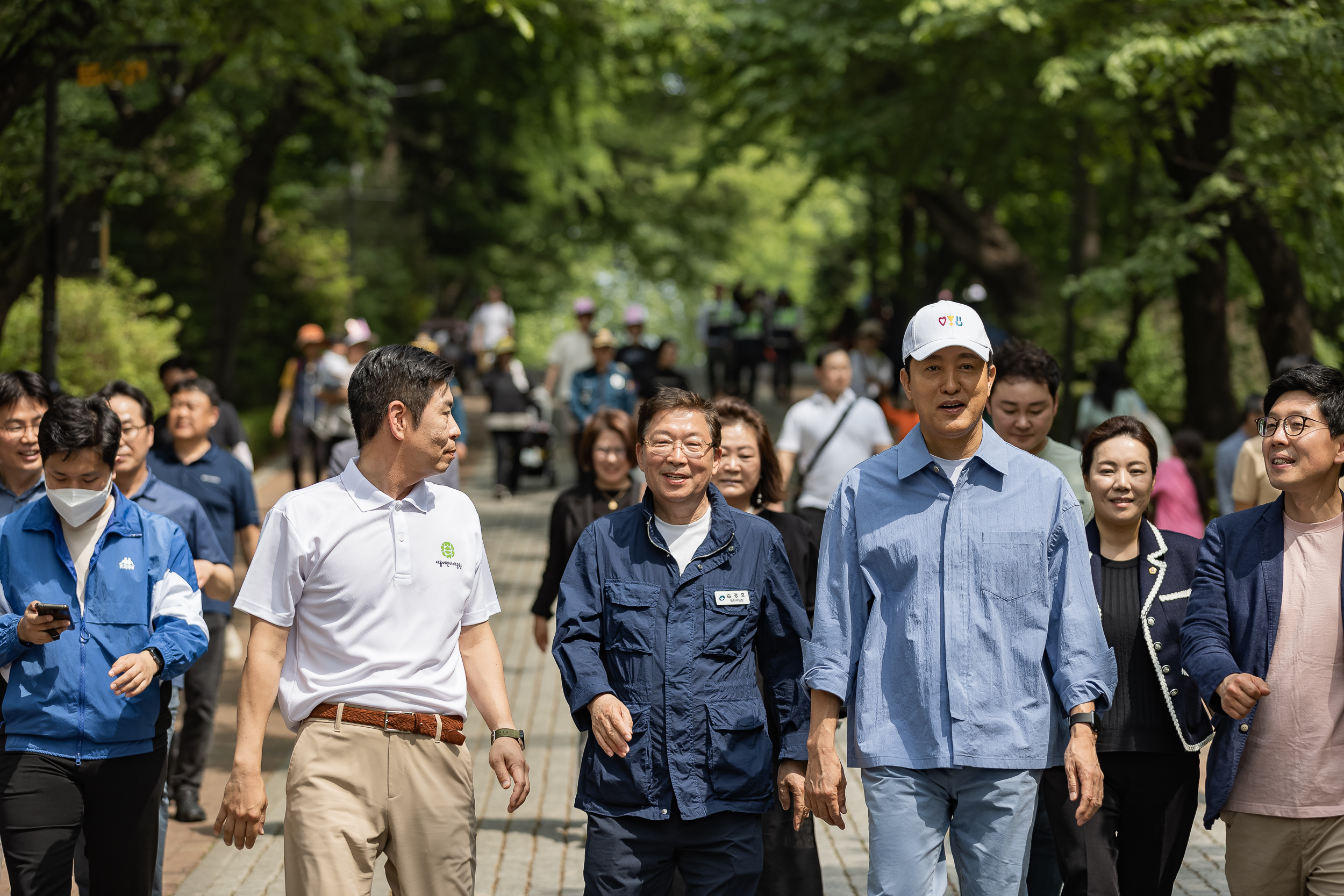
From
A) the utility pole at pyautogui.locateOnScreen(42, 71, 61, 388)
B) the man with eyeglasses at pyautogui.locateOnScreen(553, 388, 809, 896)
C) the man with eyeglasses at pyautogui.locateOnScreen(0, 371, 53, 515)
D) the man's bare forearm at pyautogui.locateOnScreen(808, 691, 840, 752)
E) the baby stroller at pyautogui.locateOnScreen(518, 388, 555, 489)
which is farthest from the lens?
the baby stroller at pyautogui.locateOnScreen(518, 388, 555, 489)

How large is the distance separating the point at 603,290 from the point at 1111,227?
171ft

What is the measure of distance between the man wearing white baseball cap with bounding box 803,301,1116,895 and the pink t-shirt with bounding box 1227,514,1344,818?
59 cm

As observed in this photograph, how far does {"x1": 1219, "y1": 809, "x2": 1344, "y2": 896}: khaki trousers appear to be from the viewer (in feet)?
14.1

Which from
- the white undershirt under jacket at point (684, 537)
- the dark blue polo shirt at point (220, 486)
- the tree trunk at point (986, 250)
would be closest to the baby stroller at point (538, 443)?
the tree trunk at point (986, 250)

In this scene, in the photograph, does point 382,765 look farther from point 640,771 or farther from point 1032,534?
point 1032,534

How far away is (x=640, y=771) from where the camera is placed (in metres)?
4.30

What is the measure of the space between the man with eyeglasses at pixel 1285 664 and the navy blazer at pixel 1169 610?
0.41 metres

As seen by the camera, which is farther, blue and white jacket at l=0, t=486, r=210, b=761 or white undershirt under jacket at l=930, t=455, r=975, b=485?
blue and white jacket at l=0, t=486, r=210, b=761

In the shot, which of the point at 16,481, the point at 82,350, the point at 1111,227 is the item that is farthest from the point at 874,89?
the point at 16,481

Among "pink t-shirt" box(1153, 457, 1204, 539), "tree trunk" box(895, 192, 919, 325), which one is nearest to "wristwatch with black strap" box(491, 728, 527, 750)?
"pink t-shirt" box(1153, 457, 1204, 539)

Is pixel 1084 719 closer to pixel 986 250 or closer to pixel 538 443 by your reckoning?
pixel 538 443

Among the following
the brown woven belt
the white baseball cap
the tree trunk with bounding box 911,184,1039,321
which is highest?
the tree trunk with bounding box 911,184,1039,321

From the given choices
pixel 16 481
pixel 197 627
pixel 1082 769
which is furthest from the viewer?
pixel 16 481

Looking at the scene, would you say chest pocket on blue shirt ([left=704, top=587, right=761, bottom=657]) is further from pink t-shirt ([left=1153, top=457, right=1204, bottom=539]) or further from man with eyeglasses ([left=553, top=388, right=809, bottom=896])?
pink t-shirt ([left=1153, top=457, right=1204, bottom=539])
